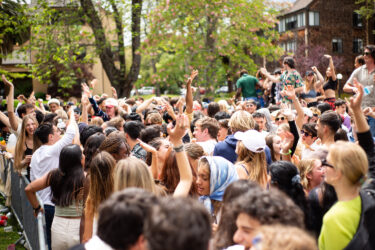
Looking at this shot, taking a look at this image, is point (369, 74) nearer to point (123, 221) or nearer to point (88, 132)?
point (88, 132)

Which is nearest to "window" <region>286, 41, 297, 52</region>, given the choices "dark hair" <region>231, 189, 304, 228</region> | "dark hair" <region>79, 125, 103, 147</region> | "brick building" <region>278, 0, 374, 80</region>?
"brick building" <region>278, 0, 374, 80</region>

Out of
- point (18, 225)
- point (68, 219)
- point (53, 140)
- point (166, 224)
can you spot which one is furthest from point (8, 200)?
point (166, 224)

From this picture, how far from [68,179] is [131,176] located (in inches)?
61.9

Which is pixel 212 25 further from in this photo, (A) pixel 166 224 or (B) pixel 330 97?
(A) pixel 166 224

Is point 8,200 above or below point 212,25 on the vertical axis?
below

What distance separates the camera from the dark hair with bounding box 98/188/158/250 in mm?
2477

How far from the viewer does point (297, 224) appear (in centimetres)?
264

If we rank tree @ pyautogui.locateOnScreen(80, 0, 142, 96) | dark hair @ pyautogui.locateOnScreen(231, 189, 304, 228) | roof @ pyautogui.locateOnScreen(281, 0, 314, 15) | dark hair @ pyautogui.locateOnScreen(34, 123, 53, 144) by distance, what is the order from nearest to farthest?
dark hair @ pyautogui.locateOnScreen(231, 189, 304, 228) → dark hair @ pyautogui.locateOnScreen(34, 123, 53, 144) → tree @ pyautogui.locateOnScreen(80, 0, 142, 96) → roof @ pyautogui.locateOnScreen(281, 0, 314, 15)

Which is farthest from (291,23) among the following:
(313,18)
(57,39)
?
(57,39)

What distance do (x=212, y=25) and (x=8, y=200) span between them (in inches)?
639

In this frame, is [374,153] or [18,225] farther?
[18,225]

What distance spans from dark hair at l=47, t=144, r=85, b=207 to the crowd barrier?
0.74ft

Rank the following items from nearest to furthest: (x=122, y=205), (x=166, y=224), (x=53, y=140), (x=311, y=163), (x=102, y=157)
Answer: (x=166, y=224) < (x=122, y=205) < (x=102, y=157) < (x=311, y=163) < (x=53, y=140)

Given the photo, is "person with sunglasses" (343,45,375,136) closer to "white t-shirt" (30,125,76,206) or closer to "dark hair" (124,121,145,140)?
"dark hair" (124,121,145,140)
